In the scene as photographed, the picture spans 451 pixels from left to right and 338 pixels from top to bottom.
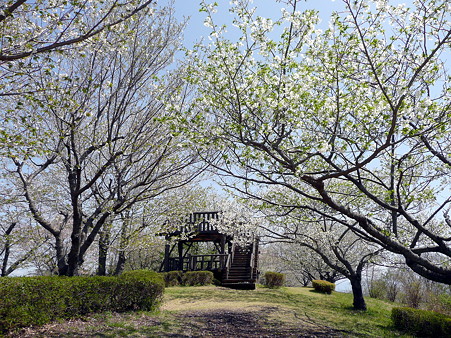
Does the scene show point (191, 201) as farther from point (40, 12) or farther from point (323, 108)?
point (40, 12)

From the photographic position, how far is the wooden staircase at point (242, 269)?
55.0ft

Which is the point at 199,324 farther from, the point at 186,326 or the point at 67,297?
the point at 67,297

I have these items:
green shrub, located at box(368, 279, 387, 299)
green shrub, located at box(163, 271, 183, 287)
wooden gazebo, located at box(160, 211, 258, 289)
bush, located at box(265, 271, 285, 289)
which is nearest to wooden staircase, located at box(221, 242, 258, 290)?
wooden gazebo, located at box(160, 211, 258, 289)

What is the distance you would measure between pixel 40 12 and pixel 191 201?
12.0 meters

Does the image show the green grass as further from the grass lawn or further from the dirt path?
the dirt path

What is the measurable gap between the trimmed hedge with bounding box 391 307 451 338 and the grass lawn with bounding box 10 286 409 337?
52 cm

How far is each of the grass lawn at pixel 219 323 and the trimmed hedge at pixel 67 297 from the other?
0.28 meters

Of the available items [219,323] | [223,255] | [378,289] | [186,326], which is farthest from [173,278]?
[378,289]

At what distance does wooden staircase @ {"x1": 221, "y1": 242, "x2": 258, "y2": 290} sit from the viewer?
1675cm

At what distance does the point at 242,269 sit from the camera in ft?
58.7

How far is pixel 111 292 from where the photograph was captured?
8.59 m

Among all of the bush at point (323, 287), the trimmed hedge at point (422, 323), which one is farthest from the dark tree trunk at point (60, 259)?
the bush at point (323, 287)

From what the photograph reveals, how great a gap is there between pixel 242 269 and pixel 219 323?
976cm

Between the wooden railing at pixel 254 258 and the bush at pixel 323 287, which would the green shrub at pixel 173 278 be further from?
the bush at pixel 323 287
